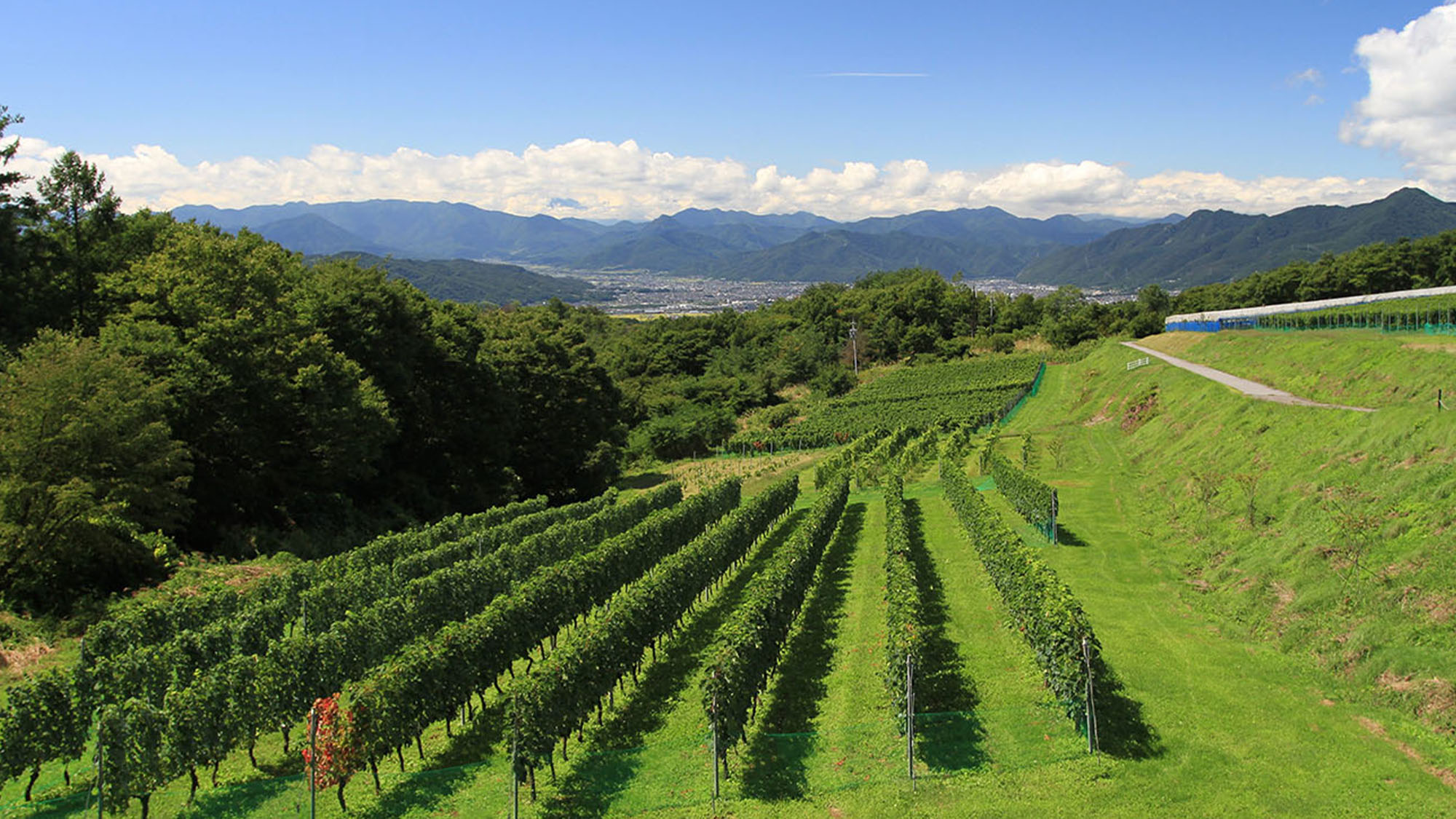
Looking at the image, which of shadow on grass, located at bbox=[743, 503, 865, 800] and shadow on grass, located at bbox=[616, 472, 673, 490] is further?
shadow on grass, located at bbox=[616, 472, 673, 490]

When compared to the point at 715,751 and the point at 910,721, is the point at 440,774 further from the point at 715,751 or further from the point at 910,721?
the point at 910,721

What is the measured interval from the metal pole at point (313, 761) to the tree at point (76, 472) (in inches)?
608

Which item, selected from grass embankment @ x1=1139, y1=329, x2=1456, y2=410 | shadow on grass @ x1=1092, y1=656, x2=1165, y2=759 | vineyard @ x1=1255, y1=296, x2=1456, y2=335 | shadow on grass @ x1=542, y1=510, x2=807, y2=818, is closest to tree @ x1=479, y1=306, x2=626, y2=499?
shadow on grass @ x1=542, y1=510, x2=807, y2=818

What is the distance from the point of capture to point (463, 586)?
76.8 ft

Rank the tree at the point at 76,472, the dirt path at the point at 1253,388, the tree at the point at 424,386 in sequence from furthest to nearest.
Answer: the tree at the point at 424,386 < the dirt path at the point at 1253,388 < the tree at the point at 76,472

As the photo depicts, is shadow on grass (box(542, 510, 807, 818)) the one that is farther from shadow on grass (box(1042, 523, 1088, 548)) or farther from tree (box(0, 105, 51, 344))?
tree (box(0, 105, 51, 344))

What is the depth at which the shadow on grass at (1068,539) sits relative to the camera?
29.6m

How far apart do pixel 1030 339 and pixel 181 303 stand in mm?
106210

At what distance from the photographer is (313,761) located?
13391 millimetres

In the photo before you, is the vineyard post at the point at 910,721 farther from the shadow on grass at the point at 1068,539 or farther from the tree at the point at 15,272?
the tree at the point at 15,272

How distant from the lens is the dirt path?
3331cm

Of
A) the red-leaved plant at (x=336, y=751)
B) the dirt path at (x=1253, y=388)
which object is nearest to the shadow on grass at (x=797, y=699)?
the red-leaved plant at (x=336, y=751)

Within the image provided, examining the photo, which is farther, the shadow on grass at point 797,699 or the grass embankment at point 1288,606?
the shadow on grass at point 797,699

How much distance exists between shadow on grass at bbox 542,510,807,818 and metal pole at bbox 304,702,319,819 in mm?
3651
